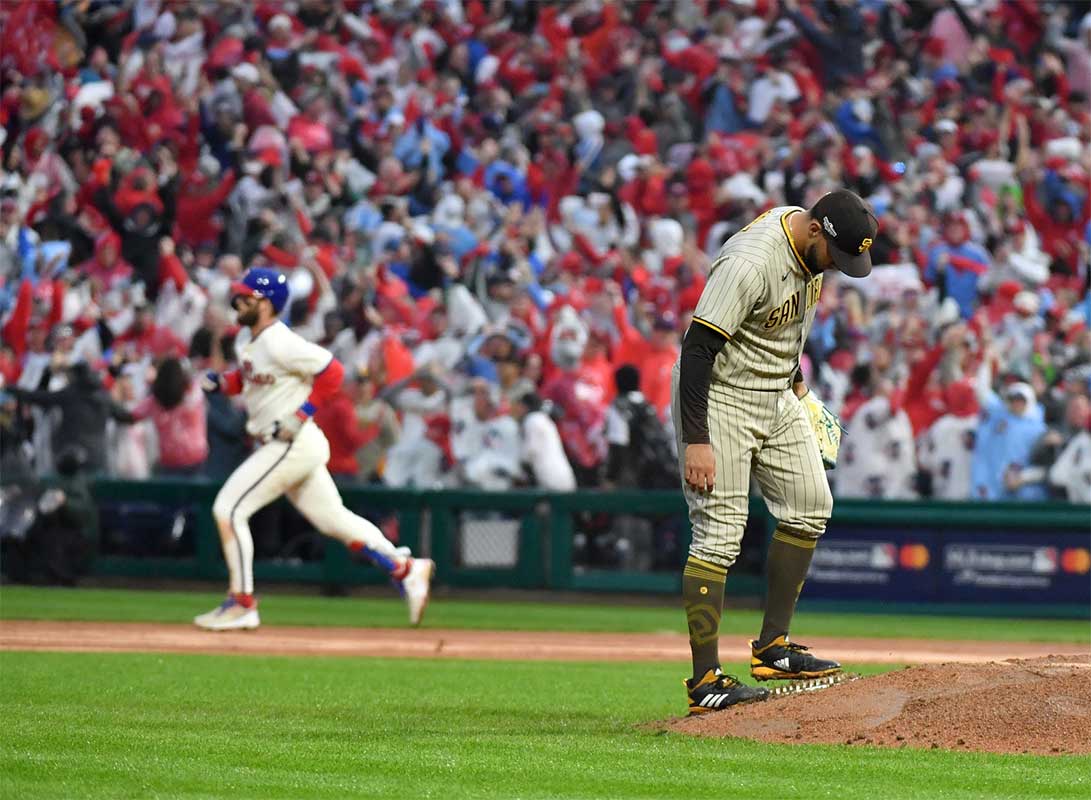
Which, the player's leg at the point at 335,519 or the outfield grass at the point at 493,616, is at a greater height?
the player's leg at the point at 335,519

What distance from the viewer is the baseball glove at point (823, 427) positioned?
7.93 meters

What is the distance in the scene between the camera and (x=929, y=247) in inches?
810

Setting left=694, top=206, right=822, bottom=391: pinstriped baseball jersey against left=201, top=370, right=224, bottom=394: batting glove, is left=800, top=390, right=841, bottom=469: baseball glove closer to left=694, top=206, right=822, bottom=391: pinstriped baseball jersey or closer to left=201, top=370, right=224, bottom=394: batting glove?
left=694, top=206, right=822, bottom=391: pinstriped baseball jersey

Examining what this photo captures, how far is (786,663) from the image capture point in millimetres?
7703

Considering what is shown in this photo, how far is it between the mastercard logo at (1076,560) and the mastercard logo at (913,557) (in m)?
1.13

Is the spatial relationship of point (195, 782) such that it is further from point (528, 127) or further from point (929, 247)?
point (528, 127)

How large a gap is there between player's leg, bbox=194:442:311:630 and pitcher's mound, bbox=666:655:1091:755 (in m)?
5.73

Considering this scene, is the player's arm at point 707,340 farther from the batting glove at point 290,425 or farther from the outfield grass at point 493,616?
the outfield grass at point 493,616

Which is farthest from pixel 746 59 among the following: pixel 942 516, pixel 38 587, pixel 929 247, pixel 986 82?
pixel 38 587

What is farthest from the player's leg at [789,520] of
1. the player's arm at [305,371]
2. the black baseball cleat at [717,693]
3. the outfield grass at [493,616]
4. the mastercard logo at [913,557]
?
the mastercard logo at [913,557]

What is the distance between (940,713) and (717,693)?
0.90 metres

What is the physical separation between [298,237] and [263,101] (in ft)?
8.07

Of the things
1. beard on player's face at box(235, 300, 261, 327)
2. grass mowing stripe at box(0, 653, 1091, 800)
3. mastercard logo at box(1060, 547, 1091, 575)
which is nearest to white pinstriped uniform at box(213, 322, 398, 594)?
beard on player's face at box(235, 300, 261, 327)

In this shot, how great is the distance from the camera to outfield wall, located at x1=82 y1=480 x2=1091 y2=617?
15.8 m
